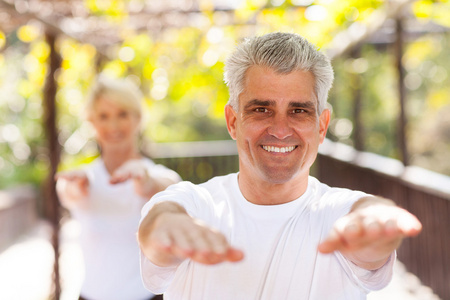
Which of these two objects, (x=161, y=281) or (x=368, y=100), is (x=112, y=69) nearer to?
(x=161, y=281)

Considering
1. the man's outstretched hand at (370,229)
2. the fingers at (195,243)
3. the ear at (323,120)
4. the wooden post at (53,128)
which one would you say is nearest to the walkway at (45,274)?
the wooden post at (53,128)

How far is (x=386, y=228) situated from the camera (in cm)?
96

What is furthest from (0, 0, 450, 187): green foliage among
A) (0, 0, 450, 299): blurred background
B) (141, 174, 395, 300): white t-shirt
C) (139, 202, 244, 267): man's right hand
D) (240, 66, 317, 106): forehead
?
(139, 202, 244, 267): man's right hand

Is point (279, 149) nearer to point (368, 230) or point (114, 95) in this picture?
point (368, 230)

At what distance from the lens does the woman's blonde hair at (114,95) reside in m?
2.53

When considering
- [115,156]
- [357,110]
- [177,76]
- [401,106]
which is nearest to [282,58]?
[115,156]

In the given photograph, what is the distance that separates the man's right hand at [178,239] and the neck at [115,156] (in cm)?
130

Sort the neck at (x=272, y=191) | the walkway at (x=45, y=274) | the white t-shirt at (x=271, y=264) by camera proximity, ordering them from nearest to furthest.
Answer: the white t-shirt at (x=271, y=264) < the neck at (x=272, y=191) < the walkway at (x=45, y=274)

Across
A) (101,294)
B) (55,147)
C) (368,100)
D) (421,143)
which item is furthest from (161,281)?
(368,100)

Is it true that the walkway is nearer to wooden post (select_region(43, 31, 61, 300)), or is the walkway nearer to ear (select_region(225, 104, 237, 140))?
wooden post (select_region(43, 31, 61, 300))

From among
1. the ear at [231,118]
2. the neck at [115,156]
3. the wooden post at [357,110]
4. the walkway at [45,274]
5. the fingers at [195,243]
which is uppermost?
the ear at [231,118]

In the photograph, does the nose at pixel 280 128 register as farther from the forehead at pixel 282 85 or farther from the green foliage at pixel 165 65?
the green foliage at pixel 165 65

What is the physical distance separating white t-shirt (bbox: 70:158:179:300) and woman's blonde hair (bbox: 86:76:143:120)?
1.35 ft

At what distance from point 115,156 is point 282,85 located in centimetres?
136
